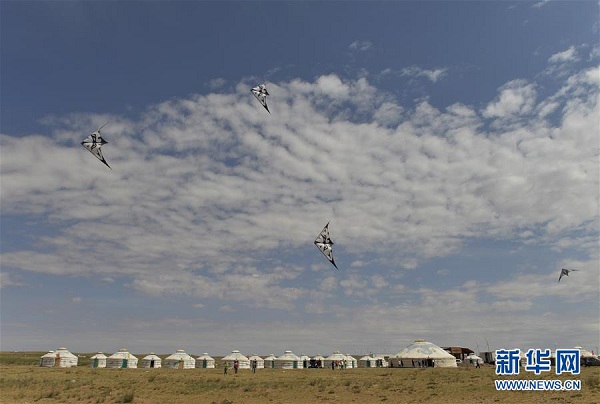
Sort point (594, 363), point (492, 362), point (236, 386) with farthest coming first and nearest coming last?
point (492, 362), point (594, 363), point (236, 386)

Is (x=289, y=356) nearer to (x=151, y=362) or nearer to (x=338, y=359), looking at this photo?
(x=338, y=359)

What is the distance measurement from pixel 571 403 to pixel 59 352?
85.3 metres

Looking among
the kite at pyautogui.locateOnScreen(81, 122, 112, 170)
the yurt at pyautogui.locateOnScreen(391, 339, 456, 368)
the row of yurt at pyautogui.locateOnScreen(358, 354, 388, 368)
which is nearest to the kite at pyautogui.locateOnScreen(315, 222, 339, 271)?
the kite at pyautogui.locateOnScreen(81, 122, 112, 170)

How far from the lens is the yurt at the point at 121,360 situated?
85938mm

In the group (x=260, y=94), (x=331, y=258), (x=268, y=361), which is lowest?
(x=268, y=361)

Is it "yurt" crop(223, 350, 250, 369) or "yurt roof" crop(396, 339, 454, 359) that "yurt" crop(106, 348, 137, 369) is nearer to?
"yurt" crop(223, 350, 250, 369)

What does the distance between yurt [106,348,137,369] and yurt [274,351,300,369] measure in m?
27.9

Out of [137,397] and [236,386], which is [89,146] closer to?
[137,397]

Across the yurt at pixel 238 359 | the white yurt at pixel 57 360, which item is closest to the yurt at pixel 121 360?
the white yurt at pixel 57 360

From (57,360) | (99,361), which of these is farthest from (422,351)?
(57,360)

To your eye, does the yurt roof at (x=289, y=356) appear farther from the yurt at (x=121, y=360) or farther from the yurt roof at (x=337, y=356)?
the yurt at (x=121, y=360)

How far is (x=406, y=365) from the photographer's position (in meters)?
85.9

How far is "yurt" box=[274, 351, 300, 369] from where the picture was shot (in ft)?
310

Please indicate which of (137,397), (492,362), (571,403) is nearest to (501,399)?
(571,403)
